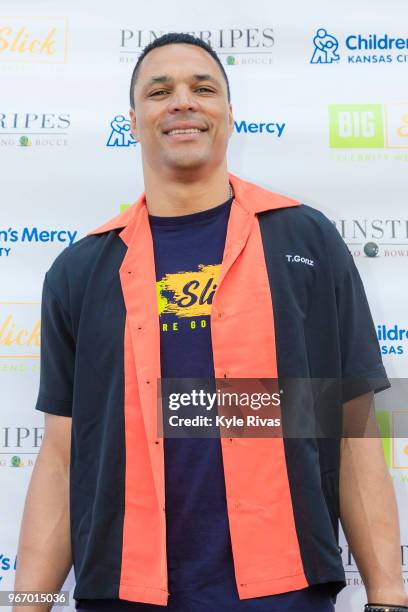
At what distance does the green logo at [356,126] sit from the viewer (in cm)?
235

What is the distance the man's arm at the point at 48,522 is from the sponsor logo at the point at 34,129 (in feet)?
3.10

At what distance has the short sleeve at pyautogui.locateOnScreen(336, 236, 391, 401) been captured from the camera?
1832 mm

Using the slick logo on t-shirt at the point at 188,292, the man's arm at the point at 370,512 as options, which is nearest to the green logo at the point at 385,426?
the man's arm at the point at 370,512

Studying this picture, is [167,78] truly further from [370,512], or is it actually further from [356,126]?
[370,512]

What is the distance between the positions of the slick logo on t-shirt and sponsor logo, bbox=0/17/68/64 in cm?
104

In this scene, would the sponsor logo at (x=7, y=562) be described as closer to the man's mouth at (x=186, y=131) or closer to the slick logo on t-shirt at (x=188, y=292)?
the slick logo on t-shirt at (x=188, y=292)

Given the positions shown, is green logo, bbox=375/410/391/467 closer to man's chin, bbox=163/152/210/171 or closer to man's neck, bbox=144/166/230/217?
man's neck, bbox=144/166/230/217

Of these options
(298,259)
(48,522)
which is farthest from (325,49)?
(48,522)

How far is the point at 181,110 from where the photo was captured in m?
1.97

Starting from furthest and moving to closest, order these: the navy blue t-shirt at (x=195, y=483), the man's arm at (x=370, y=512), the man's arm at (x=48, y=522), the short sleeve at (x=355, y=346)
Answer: the man's arm at (x=48, y=522) < the short sleeve at (x=355, y=346) < the man's arm at (x=370, y=512) < the navy blue t-shirt at (x=195, y=483)

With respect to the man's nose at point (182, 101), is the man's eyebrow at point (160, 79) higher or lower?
higher

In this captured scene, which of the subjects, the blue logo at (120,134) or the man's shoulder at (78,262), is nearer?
the man's shoulder at (78,262)

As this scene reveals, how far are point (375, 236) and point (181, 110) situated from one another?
77cm

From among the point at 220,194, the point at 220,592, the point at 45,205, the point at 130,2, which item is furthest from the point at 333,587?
the point at 130,2
